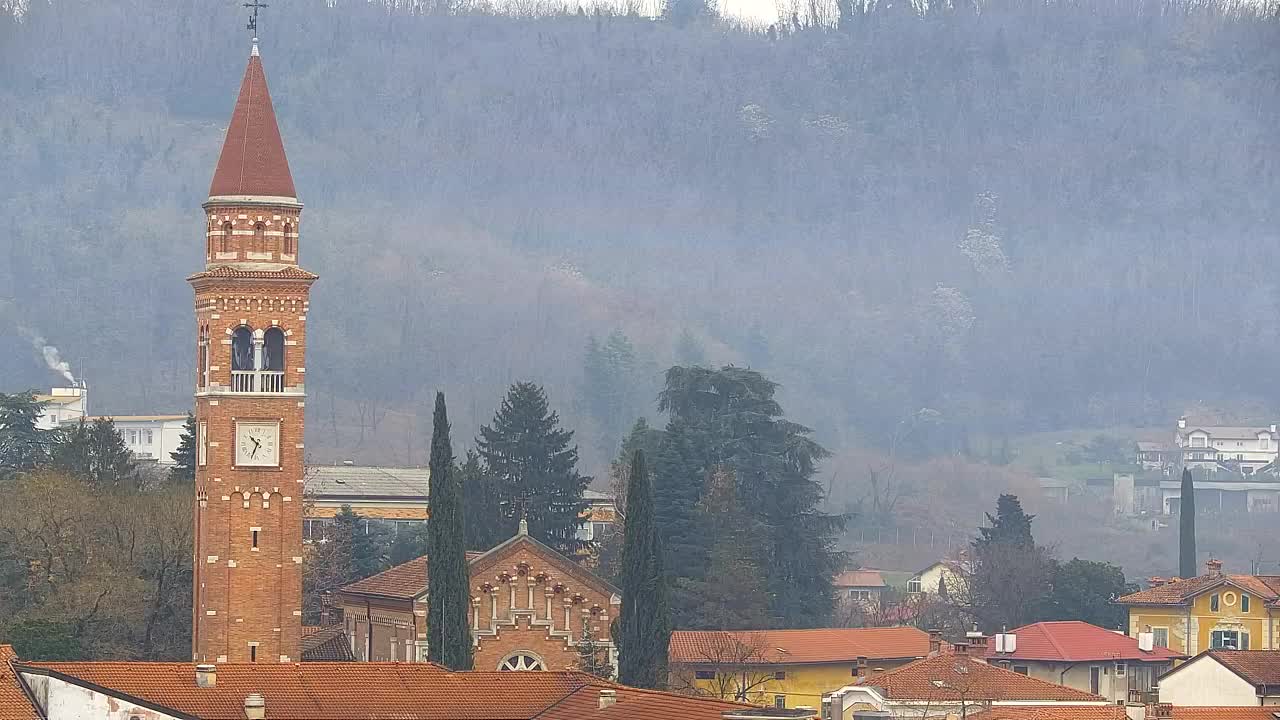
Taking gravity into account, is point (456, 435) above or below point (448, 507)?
above

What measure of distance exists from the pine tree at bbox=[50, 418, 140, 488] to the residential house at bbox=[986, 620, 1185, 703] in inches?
1148

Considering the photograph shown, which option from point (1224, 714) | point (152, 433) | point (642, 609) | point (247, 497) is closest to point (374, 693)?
point (1224, 714)

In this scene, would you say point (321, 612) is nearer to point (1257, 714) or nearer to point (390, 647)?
point (390, 647)

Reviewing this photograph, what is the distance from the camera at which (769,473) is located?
112 metres

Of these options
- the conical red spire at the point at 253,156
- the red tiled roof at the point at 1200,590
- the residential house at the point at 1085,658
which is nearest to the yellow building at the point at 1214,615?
the red tiled roof at the point at 1200,590

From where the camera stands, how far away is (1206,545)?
18525 centimetres

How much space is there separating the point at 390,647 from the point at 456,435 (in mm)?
112970

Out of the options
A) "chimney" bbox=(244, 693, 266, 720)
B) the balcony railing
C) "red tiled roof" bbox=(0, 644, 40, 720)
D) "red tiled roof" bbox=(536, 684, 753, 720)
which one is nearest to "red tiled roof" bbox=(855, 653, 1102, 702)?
the balcony railing

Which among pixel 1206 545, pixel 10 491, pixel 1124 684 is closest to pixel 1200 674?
pixel 1124 684

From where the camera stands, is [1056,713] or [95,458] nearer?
[1056,713]

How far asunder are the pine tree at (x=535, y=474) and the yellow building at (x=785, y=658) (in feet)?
33.4

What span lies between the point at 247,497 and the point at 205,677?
22.1 metres

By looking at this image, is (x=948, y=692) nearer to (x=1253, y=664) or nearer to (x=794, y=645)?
(x=1253, y=664)

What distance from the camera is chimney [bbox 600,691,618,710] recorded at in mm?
53869
